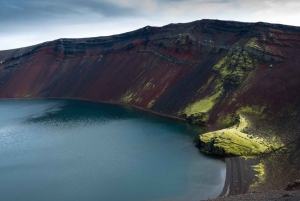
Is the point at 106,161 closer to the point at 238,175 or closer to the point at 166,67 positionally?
the point at 238,175

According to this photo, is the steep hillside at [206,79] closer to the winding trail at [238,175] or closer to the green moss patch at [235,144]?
the green moss patch at [235,144]

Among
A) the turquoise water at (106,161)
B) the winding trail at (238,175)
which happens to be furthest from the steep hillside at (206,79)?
the turquoise water at (106,161)

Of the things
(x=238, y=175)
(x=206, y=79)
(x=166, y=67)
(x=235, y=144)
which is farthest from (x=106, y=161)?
(x=166, y=67)

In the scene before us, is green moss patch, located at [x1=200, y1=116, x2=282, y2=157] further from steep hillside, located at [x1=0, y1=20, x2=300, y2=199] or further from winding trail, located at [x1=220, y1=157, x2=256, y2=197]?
winding trail, located at [x1=220, y1=157, x2=256, y2=197]

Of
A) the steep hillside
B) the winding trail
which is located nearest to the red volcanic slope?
the steep hillside

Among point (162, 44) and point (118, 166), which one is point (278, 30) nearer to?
point (162, 44)
